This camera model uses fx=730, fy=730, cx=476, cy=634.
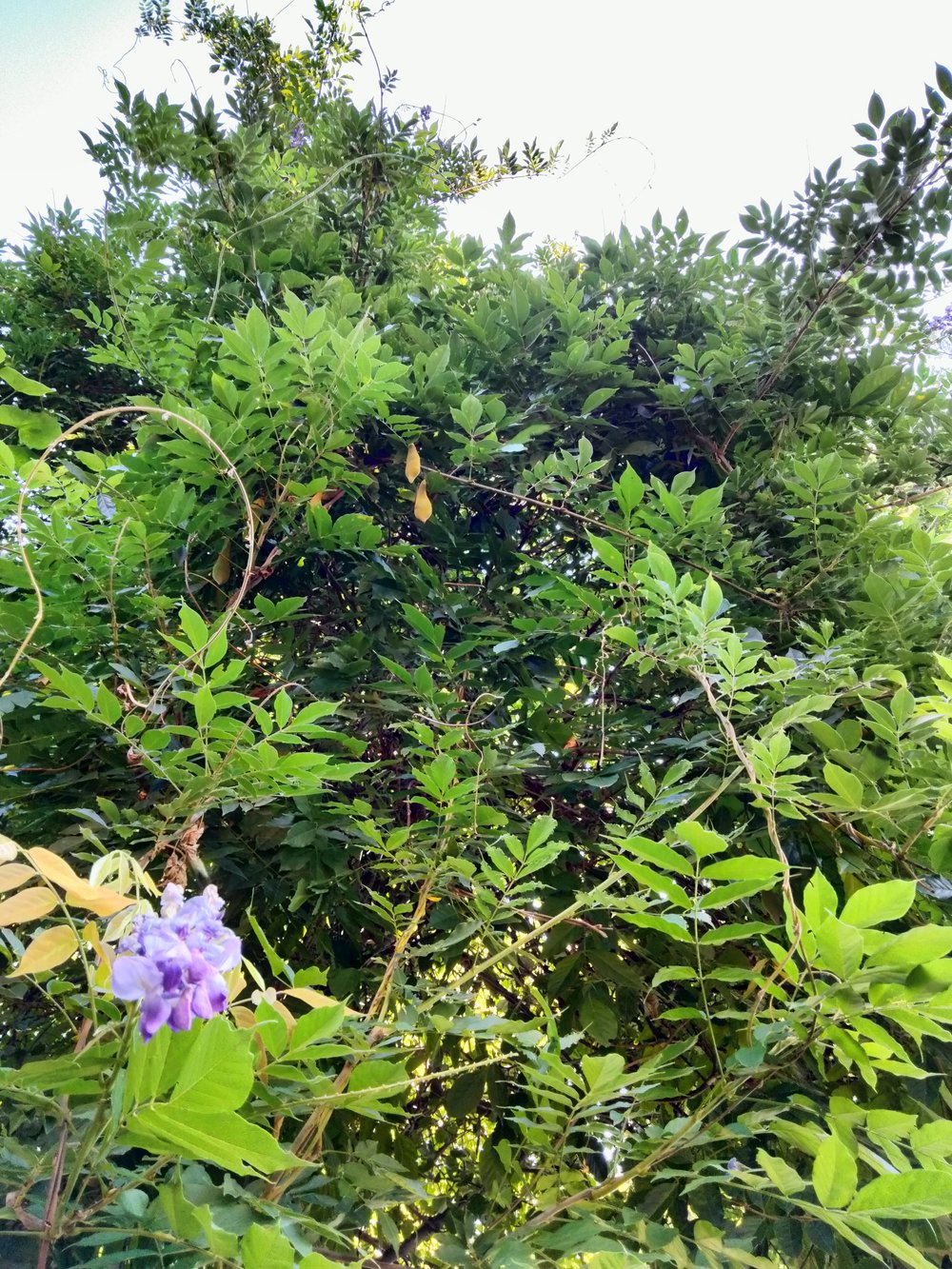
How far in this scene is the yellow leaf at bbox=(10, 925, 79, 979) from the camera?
411 millimetres

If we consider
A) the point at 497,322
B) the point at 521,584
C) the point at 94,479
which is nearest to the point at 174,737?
the point at 94,479

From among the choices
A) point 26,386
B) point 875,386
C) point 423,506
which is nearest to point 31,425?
point 26,386

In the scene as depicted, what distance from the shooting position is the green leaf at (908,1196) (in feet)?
1.31

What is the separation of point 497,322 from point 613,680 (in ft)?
2.29

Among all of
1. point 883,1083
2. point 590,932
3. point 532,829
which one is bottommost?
point 883,1083

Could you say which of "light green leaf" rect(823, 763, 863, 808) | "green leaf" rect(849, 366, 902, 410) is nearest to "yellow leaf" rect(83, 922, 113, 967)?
"light green leaf" rect(823, 763, 863, 808)

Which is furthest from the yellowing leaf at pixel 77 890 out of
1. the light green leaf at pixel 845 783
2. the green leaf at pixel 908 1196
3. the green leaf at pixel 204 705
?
the light green leaf at pixel 845 783

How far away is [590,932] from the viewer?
0.92 meters

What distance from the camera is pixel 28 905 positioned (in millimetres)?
419

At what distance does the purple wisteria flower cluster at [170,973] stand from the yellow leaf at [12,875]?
0.30ft

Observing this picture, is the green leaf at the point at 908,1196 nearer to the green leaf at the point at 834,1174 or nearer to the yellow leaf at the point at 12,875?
the green leaf at the point at 834,1174

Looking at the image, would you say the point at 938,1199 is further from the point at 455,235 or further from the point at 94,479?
the point at 455,235

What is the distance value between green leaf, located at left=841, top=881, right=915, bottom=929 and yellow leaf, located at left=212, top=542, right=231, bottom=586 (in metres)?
0.90

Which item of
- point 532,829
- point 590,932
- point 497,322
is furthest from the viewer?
point 497,322
